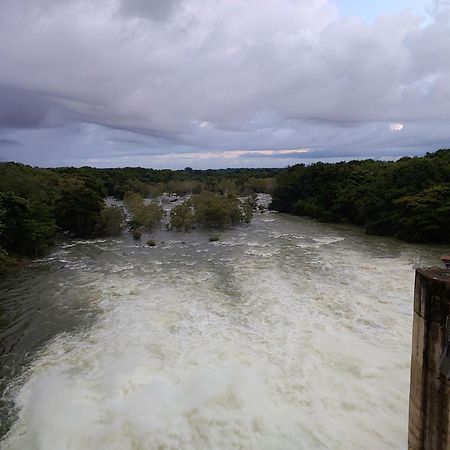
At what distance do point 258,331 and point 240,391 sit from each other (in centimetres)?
380

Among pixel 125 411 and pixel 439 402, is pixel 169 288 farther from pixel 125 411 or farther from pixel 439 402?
pixel 439 402

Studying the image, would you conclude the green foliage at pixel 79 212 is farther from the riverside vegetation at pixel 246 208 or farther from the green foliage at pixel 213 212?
the green foliage at pixel 213 212

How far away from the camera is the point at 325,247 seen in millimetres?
27859

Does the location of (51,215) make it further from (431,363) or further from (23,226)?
(431,363)

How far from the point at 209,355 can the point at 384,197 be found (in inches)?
1107

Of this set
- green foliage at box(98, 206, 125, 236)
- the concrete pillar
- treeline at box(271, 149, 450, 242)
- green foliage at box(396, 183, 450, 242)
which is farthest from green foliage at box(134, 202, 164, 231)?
the concrete pillar

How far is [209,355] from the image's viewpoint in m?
12.2

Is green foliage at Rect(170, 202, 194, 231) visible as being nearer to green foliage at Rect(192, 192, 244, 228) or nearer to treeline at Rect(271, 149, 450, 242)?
green foliage at Rect(192, 192, 244, 228)

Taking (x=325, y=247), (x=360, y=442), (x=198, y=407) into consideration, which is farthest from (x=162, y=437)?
(x=325, y=247)

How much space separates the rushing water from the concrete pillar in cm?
229

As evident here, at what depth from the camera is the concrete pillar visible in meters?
6.07

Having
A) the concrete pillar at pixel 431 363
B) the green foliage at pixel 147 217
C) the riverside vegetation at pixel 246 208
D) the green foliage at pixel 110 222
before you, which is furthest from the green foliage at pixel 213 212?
the concrete pillar at pixel 431 363

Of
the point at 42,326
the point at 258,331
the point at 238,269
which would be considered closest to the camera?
the point at 258,331

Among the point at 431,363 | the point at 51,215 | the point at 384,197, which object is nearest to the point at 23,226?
the point at 51,215
